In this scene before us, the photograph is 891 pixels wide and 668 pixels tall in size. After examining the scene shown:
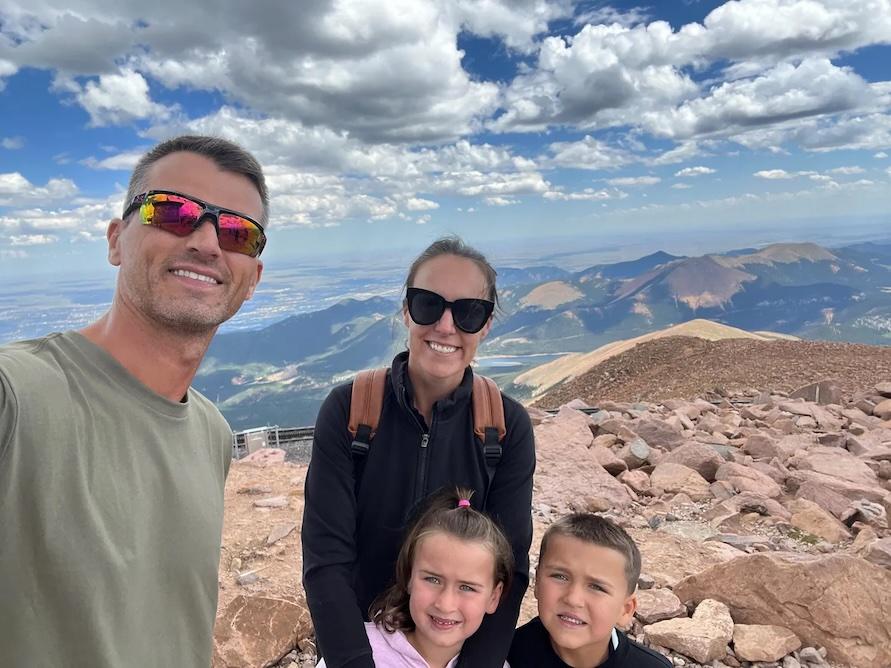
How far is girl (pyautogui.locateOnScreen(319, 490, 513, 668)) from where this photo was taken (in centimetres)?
254

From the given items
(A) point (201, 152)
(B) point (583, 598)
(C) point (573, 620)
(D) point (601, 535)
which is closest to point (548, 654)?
(C) point (573, 620)

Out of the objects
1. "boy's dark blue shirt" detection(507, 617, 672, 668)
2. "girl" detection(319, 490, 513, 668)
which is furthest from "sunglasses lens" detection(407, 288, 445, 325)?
"boy's dark blue shirt" detection(507, 617, 672, 668)

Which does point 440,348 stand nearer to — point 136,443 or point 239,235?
point 239,235

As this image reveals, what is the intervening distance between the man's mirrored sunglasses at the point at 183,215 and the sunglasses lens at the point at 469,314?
3.21 ft

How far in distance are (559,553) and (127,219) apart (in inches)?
92.7

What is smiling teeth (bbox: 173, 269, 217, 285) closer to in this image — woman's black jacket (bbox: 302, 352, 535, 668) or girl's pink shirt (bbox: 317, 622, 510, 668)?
woman's black jacket (bbox: 302, 352, 535, 668)

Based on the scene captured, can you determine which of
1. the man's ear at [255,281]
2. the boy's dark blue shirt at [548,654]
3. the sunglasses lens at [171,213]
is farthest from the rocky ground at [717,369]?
the sunglasses lens at [171,213]

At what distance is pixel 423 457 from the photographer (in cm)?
267

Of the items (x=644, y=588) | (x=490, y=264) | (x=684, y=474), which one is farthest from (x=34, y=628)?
(x=684, y=474)

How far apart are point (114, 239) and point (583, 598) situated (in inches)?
99.1

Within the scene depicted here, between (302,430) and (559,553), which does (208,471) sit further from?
(302,430)

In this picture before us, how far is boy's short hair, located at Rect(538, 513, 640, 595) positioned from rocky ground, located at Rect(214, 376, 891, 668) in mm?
1828

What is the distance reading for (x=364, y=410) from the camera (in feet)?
8.70

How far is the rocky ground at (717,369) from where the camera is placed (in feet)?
59.1
